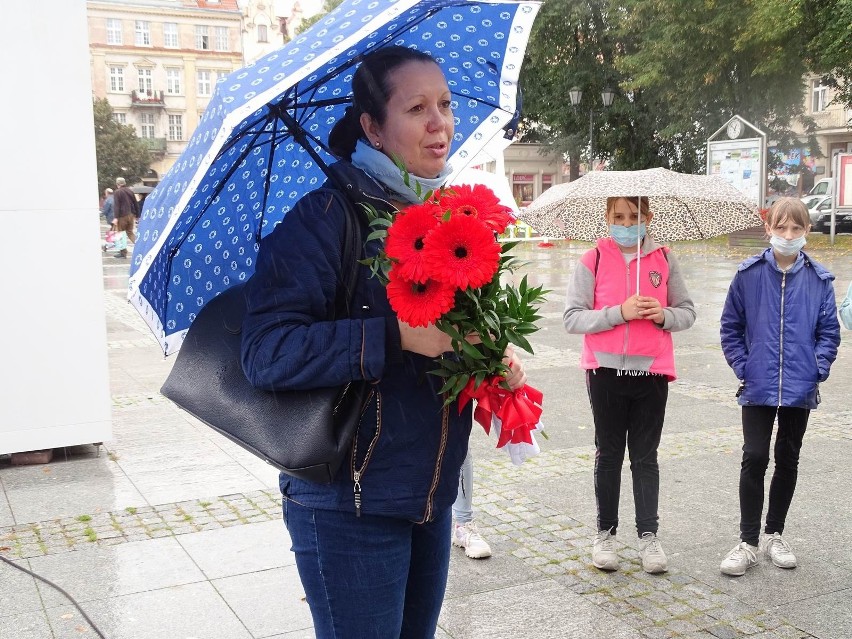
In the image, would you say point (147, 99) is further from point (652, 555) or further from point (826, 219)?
point (652, 555)

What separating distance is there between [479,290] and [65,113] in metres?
5.04

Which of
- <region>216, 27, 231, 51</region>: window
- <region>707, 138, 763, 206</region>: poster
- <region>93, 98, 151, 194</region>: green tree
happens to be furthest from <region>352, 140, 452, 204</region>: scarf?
<region>216, 27, 231, 51</region>: window

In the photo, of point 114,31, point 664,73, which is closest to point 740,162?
point 664,73

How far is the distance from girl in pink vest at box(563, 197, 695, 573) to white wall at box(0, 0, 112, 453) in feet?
11.3

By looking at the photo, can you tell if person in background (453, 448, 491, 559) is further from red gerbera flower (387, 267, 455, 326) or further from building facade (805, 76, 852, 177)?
building facade (805, 76, 852, 177)

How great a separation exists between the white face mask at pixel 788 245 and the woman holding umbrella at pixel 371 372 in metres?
2.78

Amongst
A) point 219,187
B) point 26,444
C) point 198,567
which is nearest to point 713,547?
point 198,567

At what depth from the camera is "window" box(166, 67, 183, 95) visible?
9075 cm

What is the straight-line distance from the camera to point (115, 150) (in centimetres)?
7119

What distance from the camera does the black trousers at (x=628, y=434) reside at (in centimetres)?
441

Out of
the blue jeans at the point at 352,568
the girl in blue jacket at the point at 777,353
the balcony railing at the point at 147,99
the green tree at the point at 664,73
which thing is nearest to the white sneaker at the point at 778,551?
the girl in blue jacket at the point at 777,353

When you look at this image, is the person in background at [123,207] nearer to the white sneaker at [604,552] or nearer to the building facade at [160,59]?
the white sneaker at [604,552]

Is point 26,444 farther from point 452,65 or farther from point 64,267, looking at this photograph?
point 452,65

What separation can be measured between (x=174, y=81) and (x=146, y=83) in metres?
2.60
